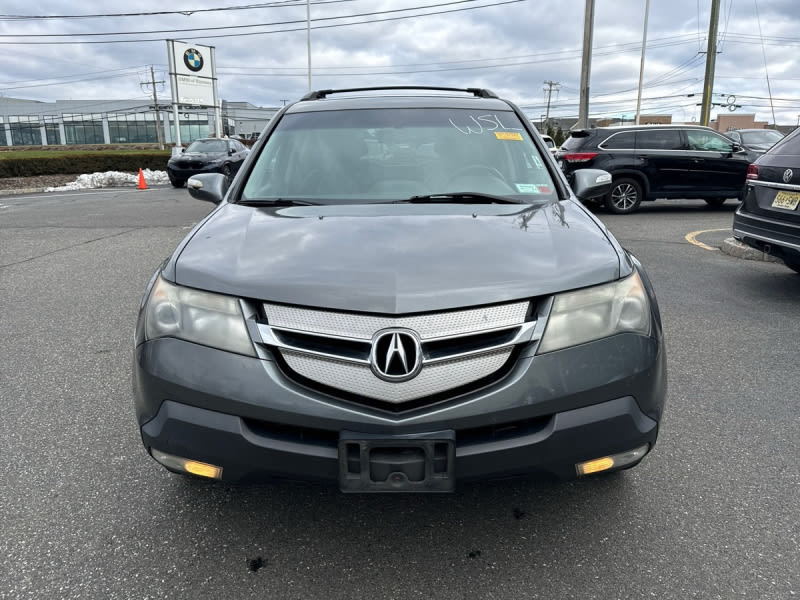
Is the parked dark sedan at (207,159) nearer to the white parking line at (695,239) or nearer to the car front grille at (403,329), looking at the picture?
the white parking line at (695,239)

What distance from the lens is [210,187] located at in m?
3.56

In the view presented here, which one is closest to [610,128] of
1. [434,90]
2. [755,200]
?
[755,200]

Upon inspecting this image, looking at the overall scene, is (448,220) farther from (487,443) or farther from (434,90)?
(434,90)

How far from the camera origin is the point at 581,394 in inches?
75.9

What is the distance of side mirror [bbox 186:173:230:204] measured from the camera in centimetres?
354

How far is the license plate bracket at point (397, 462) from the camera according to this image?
1.84 metres

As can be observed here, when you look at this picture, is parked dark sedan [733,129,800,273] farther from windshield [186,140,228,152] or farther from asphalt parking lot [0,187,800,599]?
windshield [186,140,228,152]

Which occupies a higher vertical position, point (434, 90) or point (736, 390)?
point (434, 90)

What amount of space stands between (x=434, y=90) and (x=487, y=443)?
9.71 ft

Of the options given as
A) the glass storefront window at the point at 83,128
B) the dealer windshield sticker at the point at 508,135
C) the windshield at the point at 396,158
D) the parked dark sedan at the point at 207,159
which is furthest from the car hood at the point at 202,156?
the glass storefront window at the point at 83,128

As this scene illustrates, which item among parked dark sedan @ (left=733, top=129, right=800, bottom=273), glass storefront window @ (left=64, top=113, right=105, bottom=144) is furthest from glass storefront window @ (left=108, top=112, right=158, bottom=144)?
parked dark sedan @ (left=733, top=129, right=800, bottom=273)

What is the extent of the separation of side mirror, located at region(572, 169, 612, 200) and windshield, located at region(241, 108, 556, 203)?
0.42 meters

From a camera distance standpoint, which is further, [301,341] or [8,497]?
[8,497]

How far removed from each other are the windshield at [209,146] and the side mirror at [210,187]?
17206 mm
